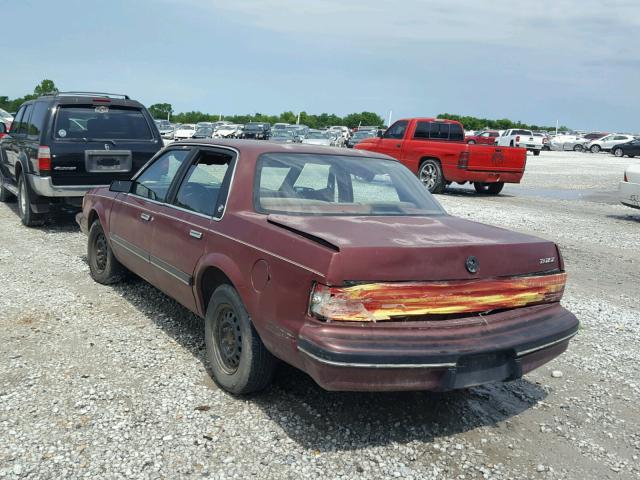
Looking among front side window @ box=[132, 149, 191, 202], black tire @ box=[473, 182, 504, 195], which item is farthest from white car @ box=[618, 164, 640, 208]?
front side window @ box=[132, 149, 191, 202]

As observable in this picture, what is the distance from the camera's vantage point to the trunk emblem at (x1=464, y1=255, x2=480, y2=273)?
3342 millimetres

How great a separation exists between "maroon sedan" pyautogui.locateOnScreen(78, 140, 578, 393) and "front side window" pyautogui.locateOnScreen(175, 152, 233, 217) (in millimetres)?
12

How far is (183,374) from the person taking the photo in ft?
13.8

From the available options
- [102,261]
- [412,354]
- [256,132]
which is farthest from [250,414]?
[256,132]

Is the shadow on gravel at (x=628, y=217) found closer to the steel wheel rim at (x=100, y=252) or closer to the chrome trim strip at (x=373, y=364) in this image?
the steel wheel rim at (x=100, y=252)

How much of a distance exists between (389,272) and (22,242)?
6.78 m

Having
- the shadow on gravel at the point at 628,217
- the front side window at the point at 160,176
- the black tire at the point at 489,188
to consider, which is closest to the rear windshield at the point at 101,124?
the front side window at the point at 160,176

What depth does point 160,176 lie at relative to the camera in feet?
17.4

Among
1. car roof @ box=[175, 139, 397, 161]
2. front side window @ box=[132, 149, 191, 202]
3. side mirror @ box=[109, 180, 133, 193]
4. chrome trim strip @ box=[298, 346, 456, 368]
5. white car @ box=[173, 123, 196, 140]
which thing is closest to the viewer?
chrome trim strip @ box=[298, 346, 456, 368]

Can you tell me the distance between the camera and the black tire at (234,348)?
3.66 metres

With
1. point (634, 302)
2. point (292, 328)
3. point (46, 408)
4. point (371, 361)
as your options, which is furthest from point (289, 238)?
point (634, 302)

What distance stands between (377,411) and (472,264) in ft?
3.64

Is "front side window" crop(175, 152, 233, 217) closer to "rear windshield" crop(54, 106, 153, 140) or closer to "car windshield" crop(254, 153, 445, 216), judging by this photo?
"car windshield" crop(254, 153, 445, 216)

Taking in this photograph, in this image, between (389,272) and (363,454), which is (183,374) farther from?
(389,272)
